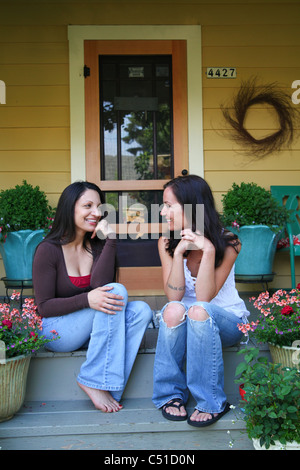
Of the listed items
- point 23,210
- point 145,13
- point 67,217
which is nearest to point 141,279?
point 23,210

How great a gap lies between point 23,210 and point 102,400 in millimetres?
1777

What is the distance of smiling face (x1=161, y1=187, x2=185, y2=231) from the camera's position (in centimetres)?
195

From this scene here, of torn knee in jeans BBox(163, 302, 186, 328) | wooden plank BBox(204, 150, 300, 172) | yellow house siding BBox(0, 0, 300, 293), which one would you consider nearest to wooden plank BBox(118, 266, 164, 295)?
yellow house siding BBox(0, 0, 300, 293)

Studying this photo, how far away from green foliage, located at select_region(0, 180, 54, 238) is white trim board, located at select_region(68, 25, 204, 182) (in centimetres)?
43

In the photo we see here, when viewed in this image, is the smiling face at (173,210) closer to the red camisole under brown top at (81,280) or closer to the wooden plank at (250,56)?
the red camisole under brown top at (81,280)

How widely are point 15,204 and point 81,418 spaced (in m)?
1.87

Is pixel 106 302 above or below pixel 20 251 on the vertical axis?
below

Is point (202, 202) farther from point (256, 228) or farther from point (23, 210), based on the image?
point (23, 210)

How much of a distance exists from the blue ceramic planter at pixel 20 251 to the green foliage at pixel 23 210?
0.07 meters

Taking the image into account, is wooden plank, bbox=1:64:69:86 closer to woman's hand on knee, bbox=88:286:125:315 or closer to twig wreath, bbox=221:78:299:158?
twig wreath, bbox=221:78:299:158

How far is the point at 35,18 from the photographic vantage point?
363 cm

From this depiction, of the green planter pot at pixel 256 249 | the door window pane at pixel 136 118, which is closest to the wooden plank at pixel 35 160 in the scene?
the door window pane at pixel 136 118

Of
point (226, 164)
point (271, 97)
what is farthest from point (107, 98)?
point (271, 97)

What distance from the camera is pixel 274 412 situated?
1.52 meters
